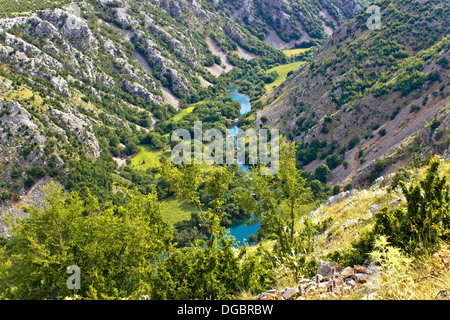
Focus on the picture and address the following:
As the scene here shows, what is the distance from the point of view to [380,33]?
73000 millimetres

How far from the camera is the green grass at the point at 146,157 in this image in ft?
291

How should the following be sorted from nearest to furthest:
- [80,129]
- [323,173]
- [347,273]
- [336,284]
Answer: [336,284]
[347,273]
[323,173]
[80,129]

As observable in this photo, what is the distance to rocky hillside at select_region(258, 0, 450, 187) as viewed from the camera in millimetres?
46562

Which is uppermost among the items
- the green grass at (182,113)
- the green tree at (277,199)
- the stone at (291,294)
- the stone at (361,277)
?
the green grass at (182,113)

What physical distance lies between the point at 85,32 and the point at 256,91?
72.1 m

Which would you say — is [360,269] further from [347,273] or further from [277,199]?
[277,199]

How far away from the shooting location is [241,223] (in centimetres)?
6431

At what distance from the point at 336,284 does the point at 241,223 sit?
2231 inches

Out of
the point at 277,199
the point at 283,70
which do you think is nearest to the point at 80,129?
the point at 277,199

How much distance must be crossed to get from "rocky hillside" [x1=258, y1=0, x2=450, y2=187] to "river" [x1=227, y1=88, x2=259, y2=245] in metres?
16.1

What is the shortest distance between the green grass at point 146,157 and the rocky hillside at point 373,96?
117 ft

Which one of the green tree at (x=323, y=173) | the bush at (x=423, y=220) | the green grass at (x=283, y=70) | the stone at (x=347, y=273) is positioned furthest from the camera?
the green grass at (x=283, y=70)

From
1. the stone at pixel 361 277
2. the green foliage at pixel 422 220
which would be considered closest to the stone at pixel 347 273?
the stone at pixel 361 277

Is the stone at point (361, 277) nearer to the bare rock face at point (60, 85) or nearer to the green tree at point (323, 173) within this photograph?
the green tree at point (323, 173)
